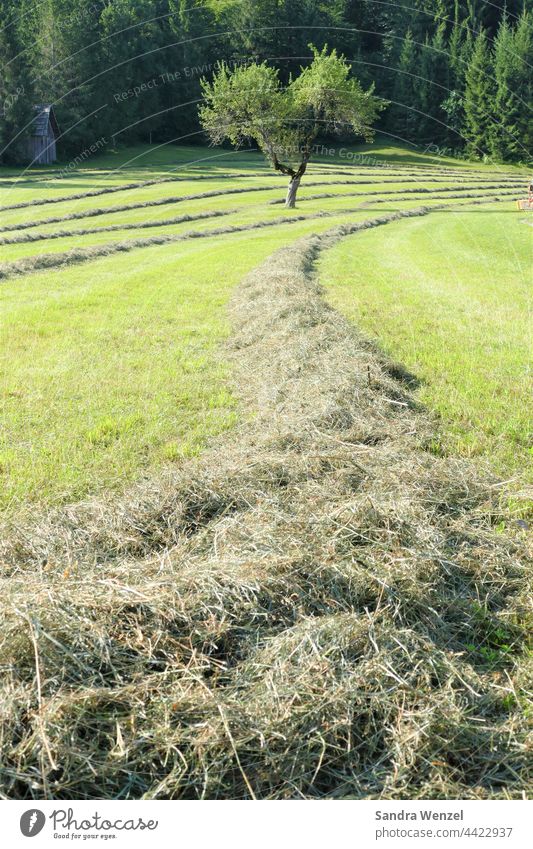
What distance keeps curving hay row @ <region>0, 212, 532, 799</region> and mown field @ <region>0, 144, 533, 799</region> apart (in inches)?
0.6

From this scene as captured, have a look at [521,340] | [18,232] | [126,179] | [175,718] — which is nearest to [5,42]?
[126,179]

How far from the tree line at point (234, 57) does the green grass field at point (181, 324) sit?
12.9 feet

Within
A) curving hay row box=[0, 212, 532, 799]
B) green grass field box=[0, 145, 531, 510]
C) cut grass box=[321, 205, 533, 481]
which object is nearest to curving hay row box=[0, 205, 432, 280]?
green grass field box=[0, 145, 531, 510]

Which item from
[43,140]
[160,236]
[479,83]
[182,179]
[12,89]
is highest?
[12,89]

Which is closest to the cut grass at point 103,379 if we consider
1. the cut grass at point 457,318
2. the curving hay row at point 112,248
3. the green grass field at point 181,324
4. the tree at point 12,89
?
the green grass field at point 181,324

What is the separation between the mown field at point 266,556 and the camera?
3.21 m

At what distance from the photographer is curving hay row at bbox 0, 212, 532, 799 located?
3.15 metres

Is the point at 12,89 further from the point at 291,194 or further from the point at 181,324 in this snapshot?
the point at 181,324

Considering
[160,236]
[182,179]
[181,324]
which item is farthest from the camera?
[182,179]

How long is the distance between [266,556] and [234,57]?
105ft

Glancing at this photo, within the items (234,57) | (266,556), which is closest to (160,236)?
(234,57)

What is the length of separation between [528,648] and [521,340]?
867 centimetres

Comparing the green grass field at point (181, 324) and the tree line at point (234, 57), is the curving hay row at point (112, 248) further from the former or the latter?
the tree line at point (234, 57)

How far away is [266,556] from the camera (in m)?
4.40
